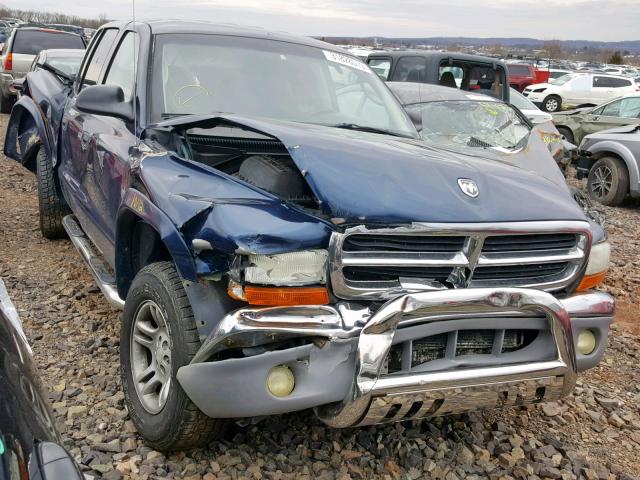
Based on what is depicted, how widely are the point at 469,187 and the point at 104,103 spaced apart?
1.95 m

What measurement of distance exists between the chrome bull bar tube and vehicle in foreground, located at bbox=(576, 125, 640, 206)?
24.7 ft

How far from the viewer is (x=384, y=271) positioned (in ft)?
8.37

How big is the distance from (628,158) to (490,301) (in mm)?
7923

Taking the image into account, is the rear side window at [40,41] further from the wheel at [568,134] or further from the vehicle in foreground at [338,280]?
the vehicle in foreground at [338,280]

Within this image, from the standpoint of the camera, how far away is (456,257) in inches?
102

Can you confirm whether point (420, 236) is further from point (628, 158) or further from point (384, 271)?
point (628, 158)

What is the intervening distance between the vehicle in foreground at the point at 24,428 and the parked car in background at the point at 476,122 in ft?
19.4

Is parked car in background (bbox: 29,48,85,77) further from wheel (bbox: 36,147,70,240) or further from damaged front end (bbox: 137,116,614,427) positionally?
damaged front end (bbox: 137,116,614,427)

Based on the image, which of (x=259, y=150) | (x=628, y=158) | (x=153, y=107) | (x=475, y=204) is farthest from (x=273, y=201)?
(x=628, y=158)

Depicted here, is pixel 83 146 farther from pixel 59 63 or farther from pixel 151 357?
pixel 59 63

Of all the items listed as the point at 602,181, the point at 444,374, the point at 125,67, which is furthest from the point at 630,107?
the point at 444,374

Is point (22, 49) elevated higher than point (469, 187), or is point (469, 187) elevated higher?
point (469, 187)

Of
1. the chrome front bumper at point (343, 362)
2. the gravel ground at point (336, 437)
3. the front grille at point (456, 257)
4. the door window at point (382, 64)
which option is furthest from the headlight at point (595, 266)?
the door window at point (382, 64)

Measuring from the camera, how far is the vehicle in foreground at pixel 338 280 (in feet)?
7.72
